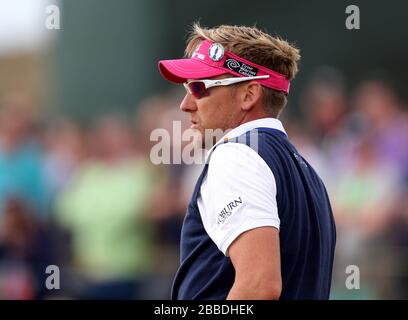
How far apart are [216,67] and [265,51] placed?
246mm

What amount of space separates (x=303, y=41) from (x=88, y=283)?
482 centimetres

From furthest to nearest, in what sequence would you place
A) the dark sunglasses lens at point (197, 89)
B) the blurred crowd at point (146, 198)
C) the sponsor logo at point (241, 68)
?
the blurred crowd at point (146, 198) < the dark sunglasses lens at point (197, 89) < the sponsor logo at point (241, 68)

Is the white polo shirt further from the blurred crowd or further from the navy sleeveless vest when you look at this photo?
the blurred crowd

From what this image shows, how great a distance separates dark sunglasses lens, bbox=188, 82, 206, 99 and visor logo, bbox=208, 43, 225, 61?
14cm

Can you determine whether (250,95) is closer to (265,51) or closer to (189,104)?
(265,51)

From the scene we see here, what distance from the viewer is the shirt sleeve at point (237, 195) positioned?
3.87 m

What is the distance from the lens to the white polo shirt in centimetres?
387

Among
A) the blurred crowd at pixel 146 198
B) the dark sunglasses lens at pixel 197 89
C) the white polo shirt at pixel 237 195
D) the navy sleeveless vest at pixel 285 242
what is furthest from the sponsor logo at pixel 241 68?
the blurred crowd at pixel 146 198

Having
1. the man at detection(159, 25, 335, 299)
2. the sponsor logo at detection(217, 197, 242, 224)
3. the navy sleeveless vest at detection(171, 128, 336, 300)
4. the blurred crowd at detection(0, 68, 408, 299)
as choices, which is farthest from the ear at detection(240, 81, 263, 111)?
the blurred crowd at detection(0, 68, 408, 299)

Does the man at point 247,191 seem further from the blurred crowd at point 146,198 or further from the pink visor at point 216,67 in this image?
the blurred crowd at point 146,198

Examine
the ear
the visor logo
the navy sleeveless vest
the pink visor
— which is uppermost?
the visor logo

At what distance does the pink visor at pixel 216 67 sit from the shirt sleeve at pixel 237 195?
1.71 feet

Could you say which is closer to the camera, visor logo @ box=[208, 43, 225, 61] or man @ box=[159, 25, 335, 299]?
man @ box=[159, 25, 335, 299]

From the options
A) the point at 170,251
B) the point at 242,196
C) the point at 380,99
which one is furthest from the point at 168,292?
the point at 242,196
